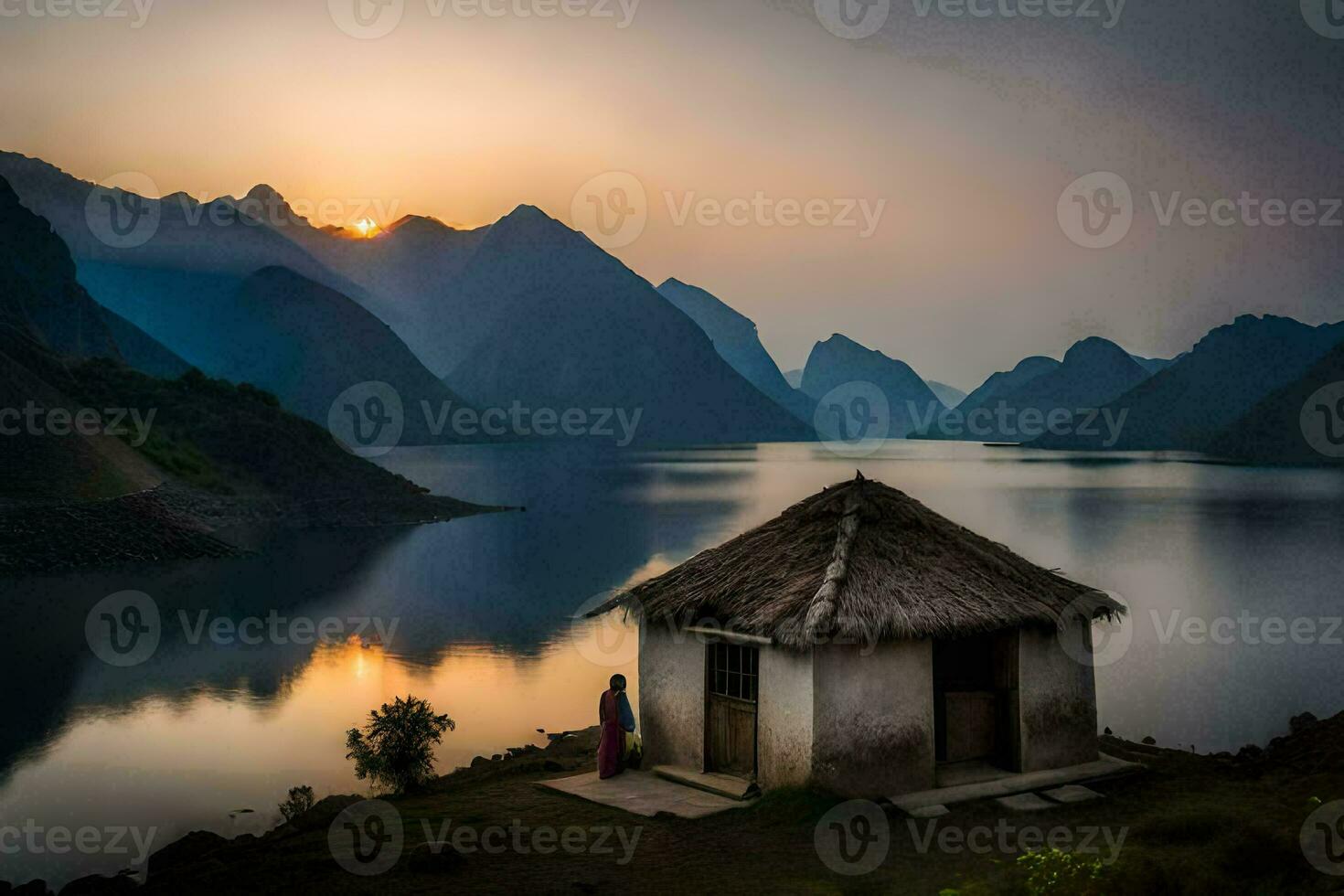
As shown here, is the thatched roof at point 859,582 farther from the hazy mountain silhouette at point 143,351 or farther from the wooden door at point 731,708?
the hazy mountain silhouette at point 143,351

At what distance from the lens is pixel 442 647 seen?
110ft

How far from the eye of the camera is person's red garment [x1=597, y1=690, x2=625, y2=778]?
1410 cm

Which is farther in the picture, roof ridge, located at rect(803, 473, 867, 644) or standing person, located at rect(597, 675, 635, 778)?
standing person, located at rect(597, 675, 635, 778)

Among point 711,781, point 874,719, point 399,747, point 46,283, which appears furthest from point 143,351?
point 874,719

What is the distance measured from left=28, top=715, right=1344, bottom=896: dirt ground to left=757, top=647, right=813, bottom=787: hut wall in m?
0.31

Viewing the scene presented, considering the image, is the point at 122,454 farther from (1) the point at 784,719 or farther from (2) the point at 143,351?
(2) the point at 143,351

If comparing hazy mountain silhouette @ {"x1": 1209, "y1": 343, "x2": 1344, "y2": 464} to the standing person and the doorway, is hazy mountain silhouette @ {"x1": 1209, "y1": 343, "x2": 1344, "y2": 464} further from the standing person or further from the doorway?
the standing person

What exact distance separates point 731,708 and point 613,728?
168 centimetres

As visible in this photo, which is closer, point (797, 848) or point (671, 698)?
point (797, 848)

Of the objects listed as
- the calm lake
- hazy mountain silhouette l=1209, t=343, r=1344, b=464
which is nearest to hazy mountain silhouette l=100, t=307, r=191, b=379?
the calm lake

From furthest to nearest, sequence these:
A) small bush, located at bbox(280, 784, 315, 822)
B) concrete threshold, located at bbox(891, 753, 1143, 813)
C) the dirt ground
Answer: small bush, located at bbox(280, 784, 315, 822), concrete threshold, located at bbox(891, 753, 1143, 813), the dirt ground

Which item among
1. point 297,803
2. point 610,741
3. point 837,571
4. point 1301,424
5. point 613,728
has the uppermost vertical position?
point 1301,424

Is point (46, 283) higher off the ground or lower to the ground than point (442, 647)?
higher

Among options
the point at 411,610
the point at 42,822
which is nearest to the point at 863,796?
the point at 42,822
